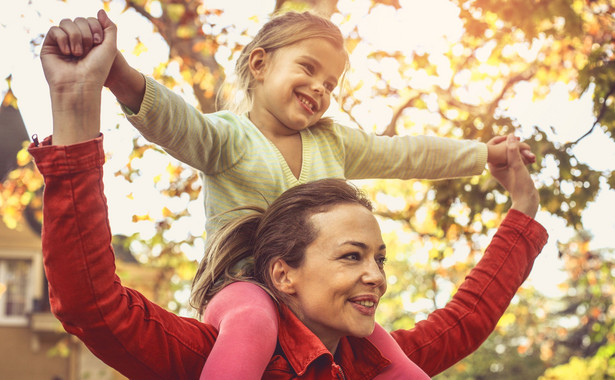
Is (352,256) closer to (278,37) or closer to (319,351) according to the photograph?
(319,351)

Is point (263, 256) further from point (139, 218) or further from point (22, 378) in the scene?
point (22, 378)

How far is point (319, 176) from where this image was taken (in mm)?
2332

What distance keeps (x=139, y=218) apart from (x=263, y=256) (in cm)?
610

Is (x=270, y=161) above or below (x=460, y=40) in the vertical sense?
below

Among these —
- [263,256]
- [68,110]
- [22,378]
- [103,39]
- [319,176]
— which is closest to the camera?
[68,110]

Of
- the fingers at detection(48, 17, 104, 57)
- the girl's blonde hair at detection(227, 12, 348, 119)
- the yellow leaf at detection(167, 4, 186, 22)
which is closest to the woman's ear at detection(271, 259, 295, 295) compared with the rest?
the girl's blonde hair at detection(227, 12, 348, 119)

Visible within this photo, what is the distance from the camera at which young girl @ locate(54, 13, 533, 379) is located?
5.53 feet

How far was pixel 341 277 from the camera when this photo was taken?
6.11 feet

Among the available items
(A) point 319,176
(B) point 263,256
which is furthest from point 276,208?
(A) point 319,176

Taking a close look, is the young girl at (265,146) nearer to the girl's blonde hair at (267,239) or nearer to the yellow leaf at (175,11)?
the girl's blonde hair at (267,239)

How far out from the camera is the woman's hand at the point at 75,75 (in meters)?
1.38

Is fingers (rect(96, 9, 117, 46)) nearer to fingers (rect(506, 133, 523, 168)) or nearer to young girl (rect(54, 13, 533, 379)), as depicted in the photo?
young girl (rect(54, 13, 533, 379))

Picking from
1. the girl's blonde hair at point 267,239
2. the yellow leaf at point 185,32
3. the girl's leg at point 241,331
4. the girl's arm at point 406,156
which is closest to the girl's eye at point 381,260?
the girl's blonde hair at point 267,239

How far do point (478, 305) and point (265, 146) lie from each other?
3.11 ft
